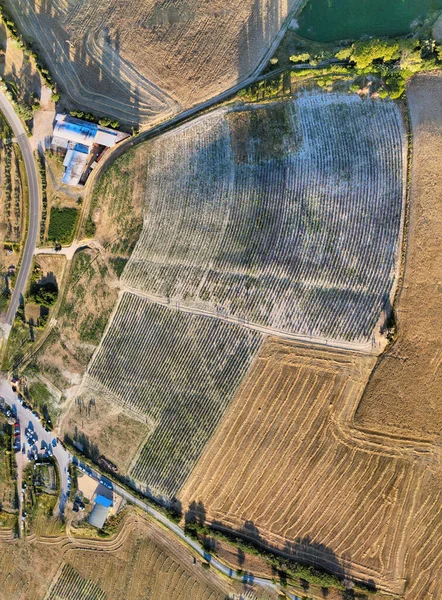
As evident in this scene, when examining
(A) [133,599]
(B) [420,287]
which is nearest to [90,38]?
(B) [420,287]

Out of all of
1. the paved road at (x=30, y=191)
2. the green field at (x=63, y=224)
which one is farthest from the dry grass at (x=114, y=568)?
the green field at (x=63, y=224)

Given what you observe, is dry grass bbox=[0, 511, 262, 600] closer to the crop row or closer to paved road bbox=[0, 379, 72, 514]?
the crop row

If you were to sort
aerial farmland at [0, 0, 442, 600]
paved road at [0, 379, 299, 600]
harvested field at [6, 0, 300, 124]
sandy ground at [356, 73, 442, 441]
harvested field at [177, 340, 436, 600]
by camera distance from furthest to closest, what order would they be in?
harvested field at [6, 0, 300, 124] < paved road at [0, 379, 299, 600] < aerial farmland at [0, 0, 442, 600] < harvested field at [177, 340, 436, 600] < sandy ground at [356, 73, 442, 441]

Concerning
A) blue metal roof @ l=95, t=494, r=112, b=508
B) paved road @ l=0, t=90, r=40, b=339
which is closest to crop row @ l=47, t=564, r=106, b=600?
blue metal roof @ l=95, t=494, r=112, b=508

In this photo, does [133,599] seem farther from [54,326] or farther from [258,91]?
[258,91]

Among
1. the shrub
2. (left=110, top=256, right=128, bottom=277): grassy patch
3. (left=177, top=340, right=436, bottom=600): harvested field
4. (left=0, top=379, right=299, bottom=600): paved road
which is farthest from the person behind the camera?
(left=110, top=256, right=128, bottom=277): grassy patch

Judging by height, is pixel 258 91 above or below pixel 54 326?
above
